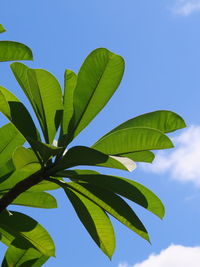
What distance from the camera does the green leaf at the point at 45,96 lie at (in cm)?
240

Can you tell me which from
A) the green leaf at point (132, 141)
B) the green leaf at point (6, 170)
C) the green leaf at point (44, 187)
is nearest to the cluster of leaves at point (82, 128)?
the green leaf at point (132, 141)

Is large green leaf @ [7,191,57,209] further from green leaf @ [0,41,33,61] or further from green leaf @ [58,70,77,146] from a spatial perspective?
green leaf @ [0,41,33,61]

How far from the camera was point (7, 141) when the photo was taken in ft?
9.35

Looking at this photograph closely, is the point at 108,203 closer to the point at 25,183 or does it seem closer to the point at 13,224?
the point at 25,183

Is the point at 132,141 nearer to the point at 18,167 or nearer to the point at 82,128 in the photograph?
the point at 82,128

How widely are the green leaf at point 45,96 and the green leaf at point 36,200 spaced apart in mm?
590

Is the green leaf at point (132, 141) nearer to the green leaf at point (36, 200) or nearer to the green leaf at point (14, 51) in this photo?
the green leaf at point (14, 51)

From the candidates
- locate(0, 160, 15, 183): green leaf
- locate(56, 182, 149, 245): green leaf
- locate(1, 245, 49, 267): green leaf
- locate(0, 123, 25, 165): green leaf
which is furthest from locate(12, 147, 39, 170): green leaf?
locate(1, 245, 49, 267): green leaf

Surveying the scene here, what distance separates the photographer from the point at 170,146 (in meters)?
2.27

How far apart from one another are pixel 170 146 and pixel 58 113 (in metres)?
0.61

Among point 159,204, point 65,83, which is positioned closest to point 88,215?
point 159,204

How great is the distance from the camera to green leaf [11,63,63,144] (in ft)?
7.88

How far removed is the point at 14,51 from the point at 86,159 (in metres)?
0.76

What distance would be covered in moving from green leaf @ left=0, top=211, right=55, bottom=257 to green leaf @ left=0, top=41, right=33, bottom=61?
3.04 ft
